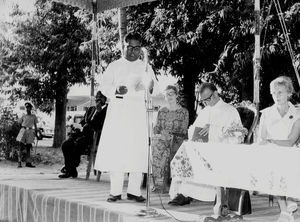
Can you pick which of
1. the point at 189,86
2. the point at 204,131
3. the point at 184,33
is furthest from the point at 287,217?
the point at 189,86

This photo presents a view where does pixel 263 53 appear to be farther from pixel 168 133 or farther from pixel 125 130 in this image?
pixel 125 130

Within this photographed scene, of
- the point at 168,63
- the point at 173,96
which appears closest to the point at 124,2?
the point at 173,96

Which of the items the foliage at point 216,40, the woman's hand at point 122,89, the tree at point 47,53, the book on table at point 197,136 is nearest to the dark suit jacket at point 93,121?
the woman's hand at point 122,89

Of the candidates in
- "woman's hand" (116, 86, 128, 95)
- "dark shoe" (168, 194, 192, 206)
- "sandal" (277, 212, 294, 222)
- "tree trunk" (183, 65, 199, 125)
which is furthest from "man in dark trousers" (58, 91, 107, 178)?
"tree trunk" (183, 65, 199, 125)

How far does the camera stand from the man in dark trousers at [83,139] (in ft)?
23.9

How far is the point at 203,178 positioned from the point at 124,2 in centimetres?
371

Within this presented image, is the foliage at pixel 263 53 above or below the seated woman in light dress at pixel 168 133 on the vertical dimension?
above

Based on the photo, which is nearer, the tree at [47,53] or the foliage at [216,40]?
the foliage at [216,40]

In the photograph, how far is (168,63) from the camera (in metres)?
13.0

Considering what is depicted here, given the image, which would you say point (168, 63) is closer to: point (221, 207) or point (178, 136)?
point (178, 136)

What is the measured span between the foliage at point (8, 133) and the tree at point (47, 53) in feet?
11.2

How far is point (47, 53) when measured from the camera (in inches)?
688

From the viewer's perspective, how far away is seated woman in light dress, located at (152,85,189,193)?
627 cm

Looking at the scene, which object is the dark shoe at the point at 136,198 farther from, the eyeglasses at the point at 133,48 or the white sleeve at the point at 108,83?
the eyeglasses at the point at 133,48
